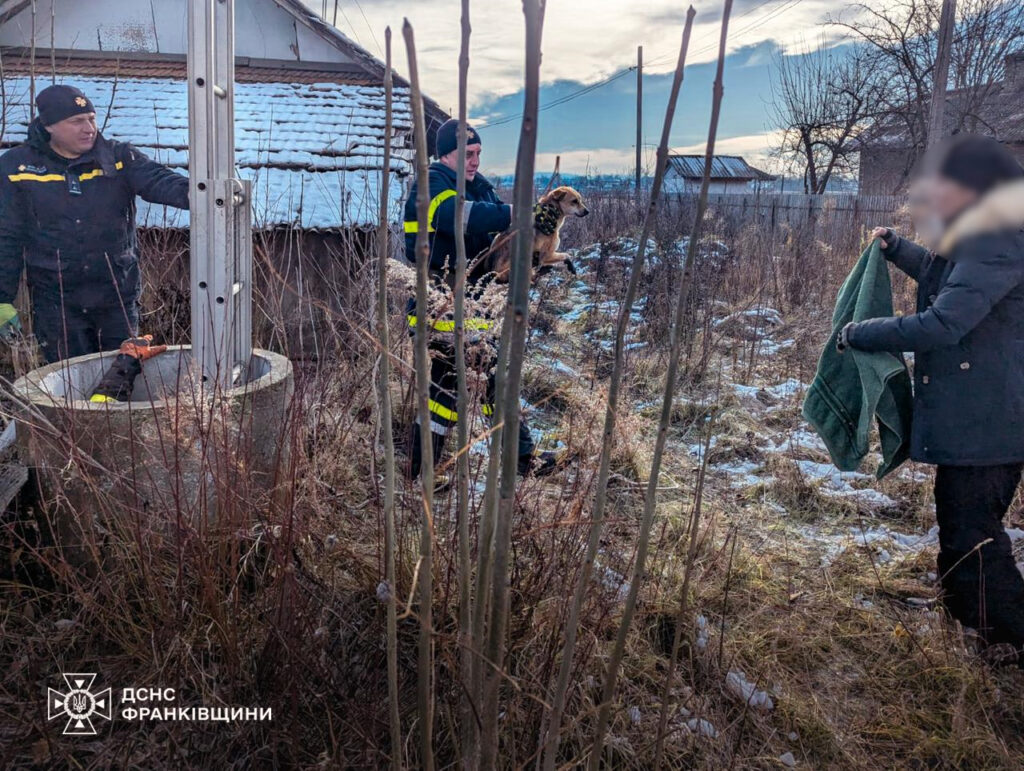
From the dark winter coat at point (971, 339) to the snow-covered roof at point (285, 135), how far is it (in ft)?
15.8

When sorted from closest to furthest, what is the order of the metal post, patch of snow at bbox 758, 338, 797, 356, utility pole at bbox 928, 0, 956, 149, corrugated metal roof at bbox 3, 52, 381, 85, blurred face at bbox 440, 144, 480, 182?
1. the metal post
2. blurred face at bbox 440, 144, 480, 182
3. patch of snow at bbox 758, 338, 797, 356
4. corrugated metal roof at bbox 3, 52, 381, 85
5. utility pole at bbox 928, 0, 956, 149

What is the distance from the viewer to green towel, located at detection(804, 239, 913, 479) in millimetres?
2566

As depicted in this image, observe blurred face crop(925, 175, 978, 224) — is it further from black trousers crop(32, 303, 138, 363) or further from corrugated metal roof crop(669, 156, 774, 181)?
corrugated metal roof crop(669, 156, 774, 181)

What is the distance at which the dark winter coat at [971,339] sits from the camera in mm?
2221

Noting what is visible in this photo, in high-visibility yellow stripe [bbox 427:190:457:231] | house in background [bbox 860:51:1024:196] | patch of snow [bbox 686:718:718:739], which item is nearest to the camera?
patch of snow [bbox 686:718:718:739]

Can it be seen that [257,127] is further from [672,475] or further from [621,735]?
[621,735]

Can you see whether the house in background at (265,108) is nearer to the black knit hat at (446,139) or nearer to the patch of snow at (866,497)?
the black knit hat at (446,139)

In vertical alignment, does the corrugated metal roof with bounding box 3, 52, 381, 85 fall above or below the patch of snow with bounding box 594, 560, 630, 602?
above

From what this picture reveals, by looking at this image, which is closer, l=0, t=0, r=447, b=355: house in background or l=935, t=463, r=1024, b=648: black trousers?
l=935, t=463, r=1024, b=648: black trousers

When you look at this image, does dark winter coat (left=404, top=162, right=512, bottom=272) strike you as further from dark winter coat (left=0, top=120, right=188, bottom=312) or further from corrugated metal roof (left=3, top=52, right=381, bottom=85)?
corrugated metal roof (left=3, top=52, right=381, bottom=85)

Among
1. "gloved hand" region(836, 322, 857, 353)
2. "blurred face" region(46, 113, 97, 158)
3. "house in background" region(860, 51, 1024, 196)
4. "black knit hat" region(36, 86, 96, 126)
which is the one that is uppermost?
"house in background" region(860, 51, 1024, 196)

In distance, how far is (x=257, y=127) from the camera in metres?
8.26

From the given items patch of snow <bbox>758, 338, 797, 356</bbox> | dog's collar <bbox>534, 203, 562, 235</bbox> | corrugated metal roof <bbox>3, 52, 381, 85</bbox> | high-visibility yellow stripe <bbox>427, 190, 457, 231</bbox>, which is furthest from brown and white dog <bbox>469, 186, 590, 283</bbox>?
corrugated metal roof <bbox>3, 52, 381, 85</bbox>

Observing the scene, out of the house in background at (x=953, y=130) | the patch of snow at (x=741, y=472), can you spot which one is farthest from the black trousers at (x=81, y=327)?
the house in background at (x=953, y=130)
